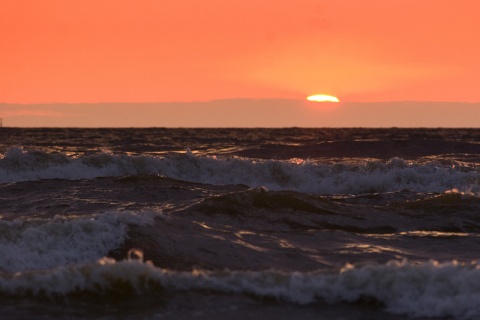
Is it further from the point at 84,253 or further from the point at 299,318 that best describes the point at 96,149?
the point at 299,318

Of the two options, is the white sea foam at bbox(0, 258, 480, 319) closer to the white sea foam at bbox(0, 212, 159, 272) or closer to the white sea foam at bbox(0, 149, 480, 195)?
the white sea foam at bbox(0, 212, 159, 272)

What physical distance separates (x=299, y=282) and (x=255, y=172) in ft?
58.3

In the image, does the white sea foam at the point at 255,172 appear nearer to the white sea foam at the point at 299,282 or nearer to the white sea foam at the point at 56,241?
the white sea foam at the point at 56,241

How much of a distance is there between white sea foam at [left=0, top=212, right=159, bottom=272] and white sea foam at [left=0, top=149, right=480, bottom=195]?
13.3 m

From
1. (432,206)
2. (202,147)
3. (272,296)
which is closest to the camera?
(272,296)

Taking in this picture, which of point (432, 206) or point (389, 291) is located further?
point (432, 206)

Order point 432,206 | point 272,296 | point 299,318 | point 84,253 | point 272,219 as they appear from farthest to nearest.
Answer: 1. point 432,206
2. point 272,219
3. point 84,253
4. point 272,296
5. point 299,318

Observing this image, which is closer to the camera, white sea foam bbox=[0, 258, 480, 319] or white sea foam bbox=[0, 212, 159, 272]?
white sea foam bbox=[0, 258, 480, 319]

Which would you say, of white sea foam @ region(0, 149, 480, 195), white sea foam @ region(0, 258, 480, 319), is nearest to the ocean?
white sea foam @ region(0, 258, 480, 319)

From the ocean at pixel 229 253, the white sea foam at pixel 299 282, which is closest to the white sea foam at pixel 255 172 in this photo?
the ocean at pixel 229 253

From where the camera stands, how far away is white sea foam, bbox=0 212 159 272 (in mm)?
11219

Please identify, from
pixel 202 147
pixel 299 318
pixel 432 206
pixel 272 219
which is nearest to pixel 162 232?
pixel 272 219

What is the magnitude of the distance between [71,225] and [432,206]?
327 inches

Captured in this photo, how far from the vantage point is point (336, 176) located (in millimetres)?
26594
